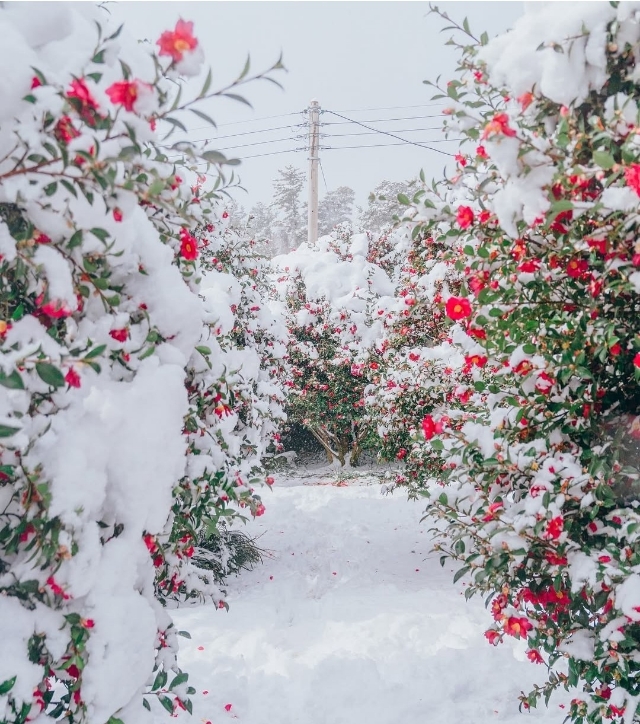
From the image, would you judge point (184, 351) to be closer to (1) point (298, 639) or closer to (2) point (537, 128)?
(2) point (537, 128)

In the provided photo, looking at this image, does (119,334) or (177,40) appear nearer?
(177,40)

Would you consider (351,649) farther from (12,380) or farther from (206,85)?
(206,85)

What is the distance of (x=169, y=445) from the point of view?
1.79 meters

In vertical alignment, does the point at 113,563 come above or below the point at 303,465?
above

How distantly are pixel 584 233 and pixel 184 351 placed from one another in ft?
4.73

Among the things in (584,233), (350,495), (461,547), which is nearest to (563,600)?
(461,547)

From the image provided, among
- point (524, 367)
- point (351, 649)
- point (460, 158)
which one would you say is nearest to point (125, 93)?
point (524, 367)

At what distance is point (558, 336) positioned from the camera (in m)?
2.05

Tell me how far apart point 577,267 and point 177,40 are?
1.44 m

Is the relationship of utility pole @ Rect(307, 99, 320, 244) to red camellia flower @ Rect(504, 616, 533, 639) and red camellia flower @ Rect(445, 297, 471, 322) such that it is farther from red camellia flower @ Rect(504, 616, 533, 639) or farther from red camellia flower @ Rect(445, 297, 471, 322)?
red camellia flower @ Rect(504, 616, 533, 639)

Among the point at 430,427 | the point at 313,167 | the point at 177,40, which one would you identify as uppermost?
the point at 313,167

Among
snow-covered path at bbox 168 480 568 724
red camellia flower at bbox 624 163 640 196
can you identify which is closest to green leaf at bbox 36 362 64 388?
red camellia flower at bbox 624 163 640 196

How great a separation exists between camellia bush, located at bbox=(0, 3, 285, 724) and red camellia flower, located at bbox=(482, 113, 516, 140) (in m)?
0.85

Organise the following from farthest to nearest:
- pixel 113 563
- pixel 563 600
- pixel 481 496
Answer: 1. pixel 481 496
2. pixel 563 600
3. pixel 113 563
